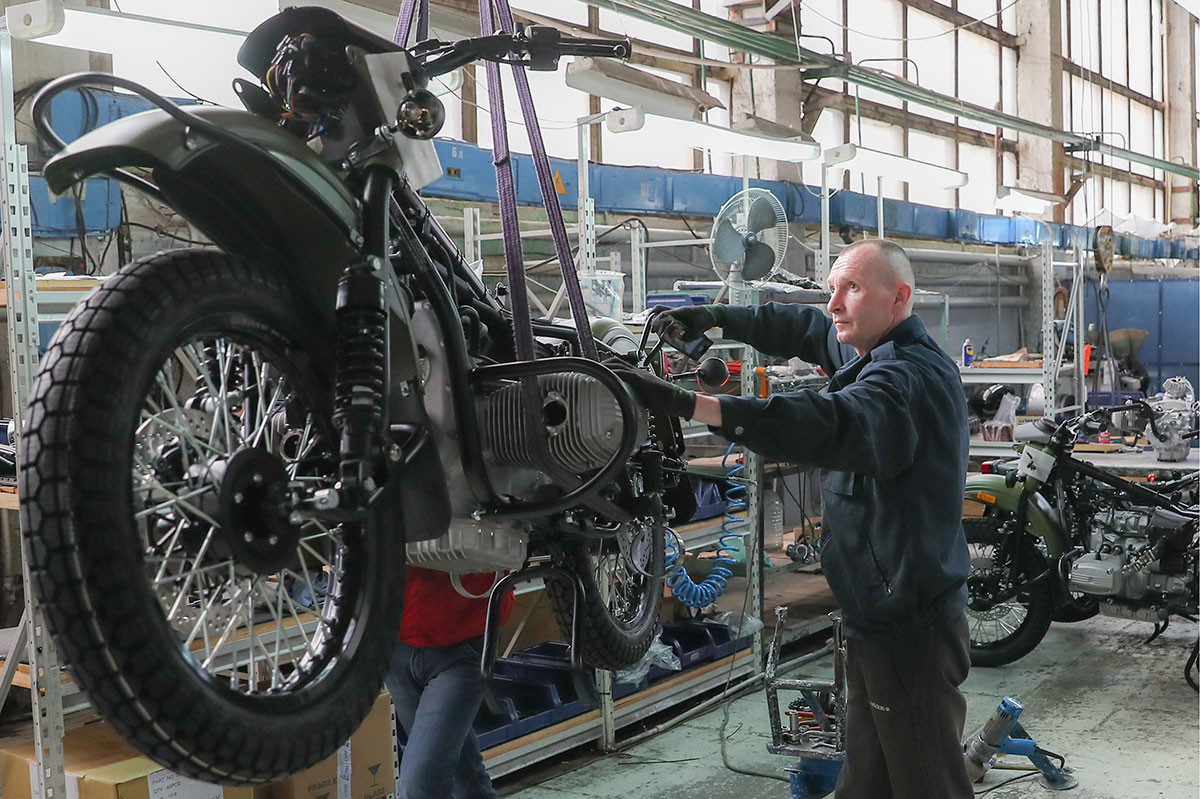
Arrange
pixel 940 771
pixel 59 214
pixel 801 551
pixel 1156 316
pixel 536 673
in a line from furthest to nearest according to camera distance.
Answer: pixel 1156 316 → pixel 801 551 → pixel 536 673 → pixel 59 214 → pixel 940 771

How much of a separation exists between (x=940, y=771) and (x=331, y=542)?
1.75 m

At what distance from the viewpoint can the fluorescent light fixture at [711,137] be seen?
407cm

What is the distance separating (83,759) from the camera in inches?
116

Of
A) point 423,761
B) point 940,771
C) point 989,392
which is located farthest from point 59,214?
point 989,392

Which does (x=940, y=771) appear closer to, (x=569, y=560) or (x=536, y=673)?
(x=569, y=560)

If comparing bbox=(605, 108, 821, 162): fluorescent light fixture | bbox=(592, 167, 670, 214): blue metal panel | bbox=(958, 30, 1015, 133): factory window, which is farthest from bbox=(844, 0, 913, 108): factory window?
bbox=(605, 108, 821, 162): fluorescent light fixture

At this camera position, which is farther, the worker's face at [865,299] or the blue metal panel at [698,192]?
the blue metal panel at [698,192]

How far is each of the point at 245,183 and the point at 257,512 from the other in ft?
1.29

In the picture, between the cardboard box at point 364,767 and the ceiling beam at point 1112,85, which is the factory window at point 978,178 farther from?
the cardboard box at point 364,767

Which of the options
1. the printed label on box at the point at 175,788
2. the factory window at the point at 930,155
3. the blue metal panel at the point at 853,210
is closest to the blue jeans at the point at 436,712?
the printed label on box at the point at 175,788

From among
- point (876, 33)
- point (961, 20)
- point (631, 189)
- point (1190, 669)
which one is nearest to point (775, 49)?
point (631, 189)

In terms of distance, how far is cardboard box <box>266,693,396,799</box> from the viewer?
324 cm

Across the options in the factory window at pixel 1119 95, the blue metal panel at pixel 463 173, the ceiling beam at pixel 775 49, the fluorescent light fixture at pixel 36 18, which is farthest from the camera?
the factory window at pixel 1119 95

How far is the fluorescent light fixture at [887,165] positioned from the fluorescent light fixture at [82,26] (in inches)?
125
